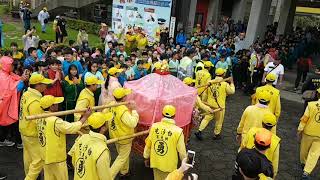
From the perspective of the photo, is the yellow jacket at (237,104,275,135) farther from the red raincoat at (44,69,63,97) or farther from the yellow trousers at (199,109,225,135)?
the red raincoat at (44,69,63,97)

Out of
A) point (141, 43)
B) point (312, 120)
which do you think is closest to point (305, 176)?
point (312, 120)

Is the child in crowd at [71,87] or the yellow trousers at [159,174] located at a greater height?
the child in crowd at [71,87]

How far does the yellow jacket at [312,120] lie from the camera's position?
268 inches

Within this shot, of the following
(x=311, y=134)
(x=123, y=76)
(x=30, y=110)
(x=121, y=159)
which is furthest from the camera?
(x=123, y=76)

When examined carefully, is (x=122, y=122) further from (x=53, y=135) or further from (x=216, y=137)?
(x=216, y=137)

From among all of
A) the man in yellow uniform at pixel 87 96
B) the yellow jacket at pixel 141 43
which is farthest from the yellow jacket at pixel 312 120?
the yellow jacket at pixel 141 43

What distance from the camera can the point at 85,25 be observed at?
24703mm

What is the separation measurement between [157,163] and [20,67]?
4.93 metres

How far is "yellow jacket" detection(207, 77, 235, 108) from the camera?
845 cm

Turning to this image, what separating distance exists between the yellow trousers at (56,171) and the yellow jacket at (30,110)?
0.69 meters

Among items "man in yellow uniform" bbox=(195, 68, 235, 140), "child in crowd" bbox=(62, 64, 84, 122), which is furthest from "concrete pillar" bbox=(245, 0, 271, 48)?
"child in crowd" bbox=(62, 64, 84, 122)

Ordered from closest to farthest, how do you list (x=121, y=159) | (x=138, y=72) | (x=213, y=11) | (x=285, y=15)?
(x=121, y=159)
(x=138, y=72)
(x=285, y=15)
(x=213, y=11)

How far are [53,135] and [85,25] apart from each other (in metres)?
20.6

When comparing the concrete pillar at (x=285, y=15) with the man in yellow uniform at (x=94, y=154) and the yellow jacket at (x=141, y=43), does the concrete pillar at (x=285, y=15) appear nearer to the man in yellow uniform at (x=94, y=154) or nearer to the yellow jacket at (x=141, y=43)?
the yellow jacket at (x=141, y=43)
